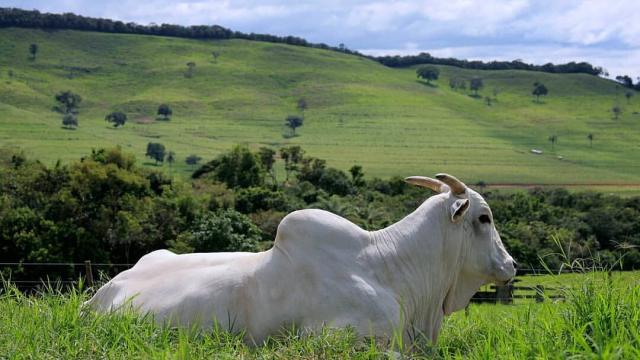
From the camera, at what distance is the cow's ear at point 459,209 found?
8.59m

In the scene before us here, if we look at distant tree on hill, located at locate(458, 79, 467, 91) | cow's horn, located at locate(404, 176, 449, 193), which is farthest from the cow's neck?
distant tree on hill, located at locate(458, 79, 467, 91)

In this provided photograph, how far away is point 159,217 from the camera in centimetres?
4394

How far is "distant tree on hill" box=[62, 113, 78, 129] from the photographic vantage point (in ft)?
447

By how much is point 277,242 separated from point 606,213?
47.8 m

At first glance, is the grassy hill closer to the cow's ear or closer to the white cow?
the white cow

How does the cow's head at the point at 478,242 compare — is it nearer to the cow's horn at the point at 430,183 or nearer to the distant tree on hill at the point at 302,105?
the cow's horn at the point at 430,183

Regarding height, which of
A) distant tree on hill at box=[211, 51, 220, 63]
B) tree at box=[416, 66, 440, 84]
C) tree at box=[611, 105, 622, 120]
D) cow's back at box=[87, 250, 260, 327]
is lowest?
tree at box=[611, 105, 622, 120]

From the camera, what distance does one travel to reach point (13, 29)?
177 meters

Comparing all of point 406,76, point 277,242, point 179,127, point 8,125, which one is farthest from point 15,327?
point 406,76

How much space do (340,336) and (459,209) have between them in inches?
87.3

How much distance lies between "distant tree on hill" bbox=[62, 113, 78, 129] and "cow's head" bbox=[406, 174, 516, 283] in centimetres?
13078

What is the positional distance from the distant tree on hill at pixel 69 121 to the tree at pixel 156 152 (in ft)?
51.3

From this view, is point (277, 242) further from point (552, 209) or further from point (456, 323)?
point (552, 209)

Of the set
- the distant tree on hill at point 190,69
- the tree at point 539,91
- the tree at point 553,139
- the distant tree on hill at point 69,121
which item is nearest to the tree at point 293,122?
the distant tree on hill at point 190,69
